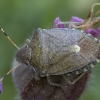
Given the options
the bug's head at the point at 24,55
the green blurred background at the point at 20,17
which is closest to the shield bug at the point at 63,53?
the bug's head at the point at 24,55

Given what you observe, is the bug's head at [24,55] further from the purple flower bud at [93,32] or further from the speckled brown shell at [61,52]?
the purple flower bud at [93,32]

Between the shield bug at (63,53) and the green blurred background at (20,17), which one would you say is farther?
the green blurred background at (20,17)

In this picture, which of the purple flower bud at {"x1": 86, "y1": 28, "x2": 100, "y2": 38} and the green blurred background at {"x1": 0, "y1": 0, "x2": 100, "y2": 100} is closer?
the purple flower bud at {"x1": 86, "y1": 28, "x2": 100, "y2": 38}

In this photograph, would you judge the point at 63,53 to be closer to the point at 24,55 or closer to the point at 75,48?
the point at 75,48

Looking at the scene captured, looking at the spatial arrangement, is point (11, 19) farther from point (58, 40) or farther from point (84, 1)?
point (58, 40)

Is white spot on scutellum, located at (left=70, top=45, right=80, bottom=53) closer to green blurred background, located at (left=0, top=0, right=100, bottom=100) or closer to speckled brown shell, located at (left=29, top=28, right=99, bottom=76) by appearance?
speckled brown shell, located at (left=29, top=28, right=99, bottom=76)

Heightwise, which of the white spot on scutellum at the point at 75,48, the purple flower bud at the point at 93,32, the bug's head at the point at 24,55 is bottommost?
the purple flower bud at the point at 93,32

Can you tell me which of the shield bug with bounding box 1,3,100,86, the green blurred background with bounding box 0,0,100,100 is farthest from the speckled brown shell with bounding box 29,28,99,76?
the green blurred background with bounding box 0,0,100,100

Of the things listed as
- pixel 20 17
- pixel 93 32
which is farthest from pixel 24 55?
pixel 20 17
